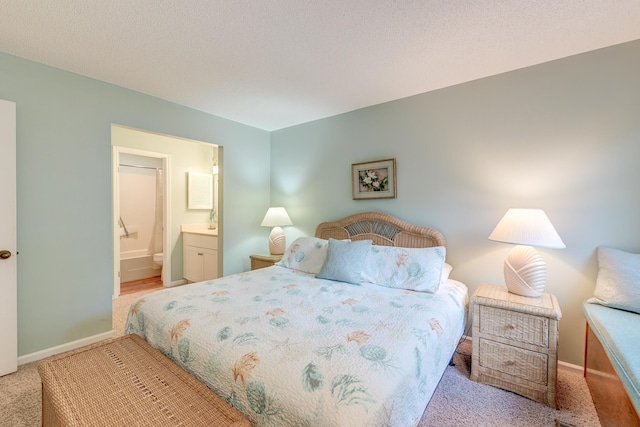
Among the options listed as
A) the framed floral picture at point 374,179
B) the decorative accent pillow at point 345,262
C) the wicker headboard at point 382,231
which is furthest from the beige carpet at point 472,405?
the framed floral picture at point 374,179

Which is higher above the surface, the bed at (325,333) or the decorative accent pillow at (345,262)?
the decorative accent pillow at (345,262)

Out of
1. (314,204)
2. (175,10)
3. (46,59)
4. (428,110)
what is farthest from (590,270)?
(46,59)

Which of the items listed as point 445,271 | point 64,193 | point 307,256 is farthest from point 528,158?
→ point 64,193

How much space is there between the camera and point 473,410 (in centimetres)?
170

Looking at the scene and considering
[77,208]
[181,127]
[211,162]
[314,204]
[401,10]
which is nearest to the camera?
[401,10]

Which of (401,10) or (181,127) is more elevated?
(401,10)

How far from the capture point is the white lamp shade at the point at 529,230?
6.20 feet

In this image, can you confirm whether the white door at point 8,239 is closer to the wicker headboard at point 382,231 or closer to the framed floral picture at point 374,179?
the wicker headboard at point 382,231

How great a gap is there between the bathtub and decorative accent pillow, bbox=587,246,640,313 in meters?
5.86

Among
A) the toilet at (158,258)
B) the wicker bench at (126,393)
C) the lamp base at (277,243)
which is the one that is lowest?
the toilet at (158,258)

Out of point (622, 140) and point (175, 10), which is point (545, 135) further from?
point (175, 10)

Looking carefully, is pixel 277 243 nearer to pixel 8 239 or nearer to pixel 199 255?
pixel 199 255

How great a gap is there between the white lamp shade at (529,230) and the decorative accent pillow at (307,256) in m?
1.51

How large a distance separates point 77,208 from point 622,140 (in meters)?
4.33
